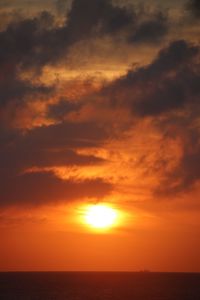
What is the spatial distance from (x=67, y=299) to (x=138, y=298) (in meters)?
14.9

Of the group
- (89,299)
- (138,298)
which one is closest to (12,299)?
(89,299)

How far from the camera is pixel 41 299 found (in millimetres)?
113125

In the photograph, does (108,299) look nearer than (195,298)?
Yes

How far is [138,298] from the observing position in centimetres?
11331

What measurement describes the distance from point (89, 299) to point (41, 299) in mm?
10051

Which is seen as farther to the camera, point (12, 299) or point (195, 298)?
point (195, 298)

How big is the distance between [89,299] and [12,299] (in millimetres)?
16005

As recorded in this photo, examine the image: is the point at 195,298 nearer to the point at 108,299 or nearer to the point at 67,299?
the point at 108,299

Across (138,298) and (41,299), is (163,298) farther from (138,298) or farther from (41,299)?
(41,299)

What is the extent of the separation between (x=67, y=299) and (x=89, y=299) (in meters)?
4.67

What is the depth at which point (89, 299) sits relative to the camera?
113688 millimetres

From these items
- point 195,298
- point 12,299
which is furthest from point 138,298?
point 12,299

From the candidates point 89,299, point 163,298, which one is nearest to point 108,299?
point 89,299

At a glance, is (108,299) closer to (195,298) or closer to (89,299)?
(89,299)
